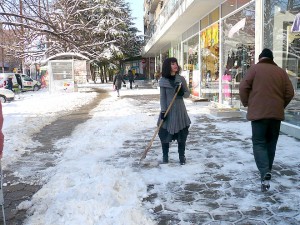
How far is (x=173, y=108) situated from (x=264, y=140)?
1.54 m

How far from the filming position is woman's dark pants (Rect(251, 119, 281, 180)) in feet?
15.2

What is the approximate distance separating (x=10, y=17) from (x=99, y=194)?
695 cm

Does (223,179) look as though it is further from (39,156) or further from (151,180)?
(39,156)

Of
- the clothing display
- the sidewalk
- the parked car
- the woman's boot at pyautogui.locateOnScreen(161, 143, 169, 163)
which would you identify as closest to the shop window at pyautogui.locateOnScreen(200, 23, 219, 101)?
the clothing display

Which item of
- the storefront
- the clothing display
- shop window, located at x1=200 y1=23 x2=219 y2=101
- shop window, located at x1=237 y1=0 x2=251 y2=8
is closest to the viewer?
the clothing display

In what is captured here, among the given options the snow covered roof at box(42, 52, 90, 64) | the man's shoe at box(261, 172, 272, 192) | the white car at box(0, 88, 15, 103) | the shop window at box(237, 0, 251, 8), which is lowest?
the man's shoe at box(261, 172, 272, 192)

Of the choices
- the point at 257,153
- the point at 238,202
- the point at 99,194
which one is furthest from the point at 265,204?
the point at 99,194

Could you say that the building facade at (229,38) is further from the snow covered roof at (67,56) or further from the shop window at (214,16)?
the snow covered roof at (67,56)

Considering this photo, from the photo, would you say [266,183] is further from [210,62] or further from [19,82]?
[19,82]

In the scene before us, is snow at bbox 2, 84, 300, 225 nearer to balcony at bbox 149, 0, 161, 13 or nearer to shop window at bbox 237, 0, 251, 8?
shop window at bbox 237, 0, 251, 8

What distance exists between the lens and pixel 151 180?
5078 millimetres

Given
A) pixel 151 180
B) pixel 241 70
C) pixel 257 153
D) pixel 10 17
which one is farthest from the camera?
pixel 241 70

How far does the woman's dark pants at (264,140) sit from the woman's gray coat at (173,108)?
4.20ft

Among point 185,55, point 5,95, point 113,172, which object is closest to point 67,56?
point 5,95
